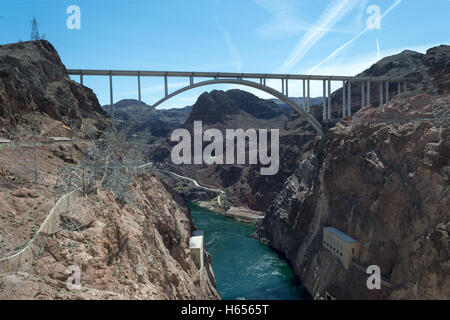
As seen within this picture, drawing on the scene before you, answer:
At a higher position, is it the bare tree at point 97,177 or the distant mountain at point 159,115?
the distant mountain at point 159,115

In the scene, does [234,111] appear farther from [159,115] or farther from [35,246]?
[35,246]

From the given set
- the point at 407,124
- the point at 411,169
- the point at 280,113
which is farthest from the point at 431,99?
the point at 280,113

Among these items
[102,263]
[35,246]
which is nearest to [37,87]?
[35,246]

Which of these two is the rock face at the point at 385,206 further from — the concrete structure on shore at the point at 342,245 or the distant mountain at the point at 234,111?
the distant mountain at the point at 234,111

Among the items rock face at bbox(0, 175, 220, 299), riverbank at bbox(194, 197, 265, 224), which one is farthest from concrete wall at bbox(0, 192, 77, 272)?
riverbank at bbox(194, 197, 265, 224)

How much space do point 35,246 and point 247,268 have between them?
25488 millimetres

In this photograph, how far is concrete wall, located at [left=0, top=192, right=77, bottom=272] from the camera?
673 cm

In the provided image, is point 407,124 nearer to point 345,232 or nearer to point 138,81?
point 345,232

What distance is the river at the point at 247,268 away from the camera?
24828 millimetres

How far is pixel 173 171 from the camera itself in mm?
81062

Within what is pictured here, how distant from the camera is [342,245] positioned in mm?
22109

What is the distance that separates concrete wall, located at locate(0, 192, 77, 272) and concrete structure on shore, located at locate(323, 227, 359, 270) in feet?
65.1

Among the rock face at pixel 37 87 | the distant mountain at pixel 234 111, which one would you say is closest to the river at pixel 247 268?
the rock face at pixel 37 87

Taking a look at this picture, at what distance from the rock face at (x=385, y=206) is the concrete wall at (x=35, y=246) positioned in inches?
678
